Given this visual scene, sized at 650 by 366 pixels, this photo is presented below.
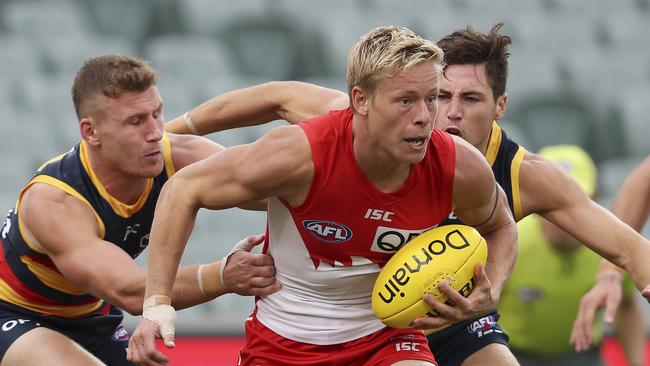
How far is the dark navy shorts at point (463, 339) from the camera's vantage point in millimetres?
6227

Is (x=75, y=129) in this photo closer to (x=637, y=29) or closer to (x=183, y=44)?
(x=183, y=44)

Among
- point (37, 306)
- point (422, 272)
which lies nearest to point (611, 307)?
point (422, 272)

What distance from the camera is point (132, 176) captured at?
6.27m

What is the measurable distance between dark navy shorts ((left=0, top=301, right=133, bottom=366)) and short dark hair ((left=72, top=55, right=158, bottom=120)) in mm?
1077

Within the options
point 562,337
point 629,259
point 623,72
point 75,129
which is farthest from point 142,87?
point 623,72

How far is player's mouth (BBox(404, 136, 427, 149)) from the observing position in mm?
4988

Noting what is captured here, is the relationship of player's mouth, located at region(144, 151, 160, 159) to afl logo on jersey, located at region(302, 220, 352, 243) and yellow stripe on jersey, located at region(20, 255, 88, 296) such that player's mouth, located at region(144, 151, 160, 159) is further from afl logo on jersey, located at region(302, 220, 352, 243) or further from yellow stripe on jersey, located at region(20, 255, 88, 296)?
afl logo on jersey, located at region(302, 220, 352, 243)

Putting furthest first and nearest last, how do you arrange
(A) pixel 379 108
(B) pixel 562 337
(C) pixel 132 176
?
(B) pixel 562 337 < (C) pixel 132 176 < (A) pixel 379 108

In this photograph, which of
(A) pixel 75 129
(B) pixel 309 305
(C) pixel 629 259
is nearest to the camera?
(B) pixel 309 305

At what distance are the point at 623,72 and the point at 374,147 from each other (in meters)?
8.90

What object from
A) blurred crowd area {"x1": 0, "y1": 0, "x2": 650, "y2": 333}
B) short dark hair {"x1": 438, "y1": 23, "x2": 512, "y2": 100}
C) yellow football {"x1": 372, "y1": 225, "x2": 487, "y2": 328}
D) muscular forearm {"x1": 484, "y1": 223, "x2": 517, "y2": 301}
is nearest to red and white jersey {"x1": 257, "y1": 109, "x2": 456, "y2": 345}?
yellow football {"x1": 372, "y1": 225, "x2": 487, "y2": 328}

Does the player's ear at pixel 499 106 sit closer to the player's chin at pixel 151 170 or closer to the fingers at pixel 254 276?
the fingers at pixel 254 276

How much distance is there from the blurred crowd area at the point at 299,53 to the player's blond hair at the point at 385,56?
6.76 m

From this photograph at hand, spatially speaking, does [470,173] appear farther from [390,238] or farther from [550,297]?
[550,297]
